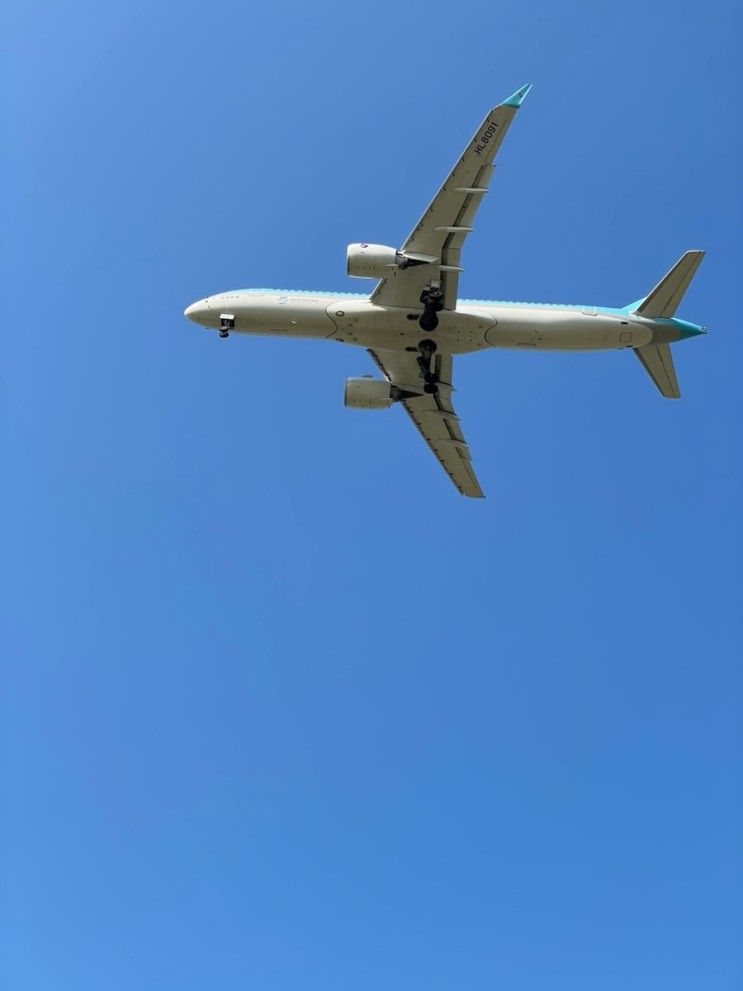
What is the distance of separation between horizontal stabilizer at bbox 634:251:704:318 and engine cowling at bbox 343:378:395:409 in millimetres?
12773

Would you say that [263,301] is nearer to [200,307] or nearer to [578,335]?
[200,307]

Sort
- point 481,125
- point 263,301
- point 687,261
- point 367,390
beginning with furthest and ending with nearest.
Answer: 1. point 367,390
2. point 263,301
3. point 687,261
4. point 481,125

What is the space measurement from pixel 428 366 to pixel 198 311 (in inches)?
452

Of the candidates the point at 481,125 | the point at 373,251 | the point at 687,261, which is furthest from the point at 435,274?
the point at 687,261

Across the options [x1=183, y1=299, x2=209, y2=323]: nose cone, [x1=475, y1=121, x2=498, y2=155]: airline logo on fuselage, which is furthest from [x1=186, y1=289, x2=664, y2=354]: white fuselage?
[x1=475, y1=121, x2=498, y2=155]: airline logo on fuselage

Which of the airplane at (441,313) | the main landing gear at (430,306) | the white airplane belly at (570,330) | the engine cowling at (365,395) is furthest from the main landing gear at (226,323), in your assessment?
the white airplane belly at (570,330)

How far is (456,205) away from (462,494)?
51.8ft

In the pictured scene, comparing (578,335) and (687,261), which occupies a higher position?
(687,261)

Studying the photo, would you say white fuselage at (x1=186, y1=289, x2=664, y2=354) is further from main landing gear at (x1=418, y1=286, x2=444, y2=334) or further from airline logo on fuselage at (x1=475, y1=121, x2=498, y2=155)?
airline logo on fuselage at (x1=475, y1=121, x2=498, y2=155)

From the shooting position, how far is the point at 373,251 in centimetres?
3991

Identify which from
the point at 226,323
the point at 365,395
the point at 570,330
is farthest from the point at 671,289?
the point at 226,323

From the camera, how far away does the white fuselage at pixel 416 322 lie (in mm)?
40531

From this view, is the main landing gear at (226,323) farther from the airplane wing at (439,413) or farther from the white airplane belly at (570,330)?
the white airplane belly at (570,330)

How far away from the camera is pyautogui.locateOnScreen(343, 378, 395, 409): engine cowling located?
45.2 m
